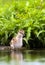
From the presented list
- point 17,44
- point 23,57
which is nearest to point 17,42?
point 17,44

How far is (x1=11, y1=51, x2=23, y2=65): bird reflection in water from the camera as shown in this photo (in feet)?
23.9

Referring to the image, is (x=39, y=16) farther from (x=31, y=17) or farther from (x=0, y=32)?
(x=0, y=32)

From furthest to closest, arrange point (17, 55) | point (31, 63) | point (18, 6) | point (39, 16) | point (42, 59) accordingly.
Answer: point (18, 6) < point (39, 16) < point (17, 55) < point (42, 59) < point (31, 63)

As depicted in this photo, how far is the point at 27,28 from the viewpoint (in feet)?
32.0

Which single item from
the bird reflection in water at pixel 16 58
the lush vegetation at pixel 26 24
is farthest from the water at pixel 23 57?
the lush vegetation at pixel 26 24

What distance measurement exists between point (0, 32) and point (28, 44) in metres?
0.95

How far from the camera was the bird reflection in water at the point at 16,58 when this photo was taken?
23.9ft

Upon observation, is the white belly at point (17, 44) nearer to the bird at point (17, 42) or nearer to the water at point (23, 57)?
the bird at point (17, 42)

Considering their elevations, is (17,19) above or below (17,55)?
above

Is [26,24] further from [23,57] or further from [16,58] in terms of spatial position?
[16,58]

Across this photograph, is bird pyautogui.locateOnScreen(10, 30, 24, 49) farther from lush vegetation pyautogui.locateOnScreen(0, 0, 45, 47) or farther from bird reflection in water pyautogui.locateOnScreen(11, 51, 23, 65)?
bird reflection in water pyautogui.locateOnScreen(11, 51, 23, 65)

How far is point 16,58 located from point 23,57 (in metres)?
0.20

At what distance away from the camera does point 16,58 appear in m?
7.95

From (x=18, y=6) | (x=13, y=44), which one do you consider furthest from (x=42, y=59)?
(x=18, y=6)
